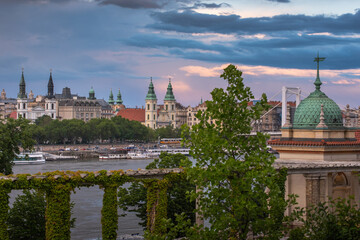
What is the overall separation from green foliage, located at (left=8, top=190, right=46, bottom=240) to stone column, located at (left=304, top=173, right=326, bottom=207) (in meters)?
11.4

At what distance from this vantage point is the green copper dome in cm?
2670

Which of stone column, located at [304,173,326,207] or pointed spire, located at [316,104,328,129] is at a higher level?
pointed spire, located at [316,104,328,129]

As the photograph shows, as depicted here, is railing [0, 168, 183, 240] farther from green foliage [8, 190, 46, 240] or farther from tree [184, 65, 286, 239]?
tree [184, 65, 286, 239]

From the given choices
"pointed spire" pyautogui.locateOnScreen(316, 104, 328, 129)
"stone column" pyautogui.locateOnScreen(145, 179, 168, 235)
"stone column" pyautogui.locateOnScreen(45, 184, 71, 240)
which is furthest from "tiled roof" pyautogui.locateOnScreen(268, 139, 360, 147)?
"stone column" pyautogui.locateOnScreen(45, 184, 71, 240)

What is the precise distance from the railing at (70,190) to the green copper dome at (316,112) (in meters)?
5.43

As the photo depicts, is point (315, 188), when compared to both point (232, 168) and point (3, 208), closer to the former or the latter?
point (3, 208)

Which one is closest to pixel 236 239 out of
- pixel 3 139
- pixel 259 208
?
pixel 259 208

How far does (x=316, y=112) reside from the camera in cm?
2670

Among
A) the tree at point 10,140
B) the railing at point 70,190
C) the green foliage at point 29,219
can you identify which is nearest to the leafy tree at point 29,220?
the green foliage at point 29,219

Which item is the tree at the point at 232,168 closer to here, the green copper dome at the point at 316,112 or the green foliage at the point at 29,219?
the green copper dome at the point at 316,112

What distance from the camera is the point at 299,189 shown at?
27.2 meters

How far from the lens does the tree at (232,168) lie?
49.6 ft

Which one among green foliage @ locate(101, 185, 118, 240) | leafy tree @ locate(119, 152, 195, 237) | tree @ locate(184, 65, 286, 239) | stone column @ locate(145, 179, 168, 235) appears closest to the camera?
tree @ locate(184, 65, 286, 239)

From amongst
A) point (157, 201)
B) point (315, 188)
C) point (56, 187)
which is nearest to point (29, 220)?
point (56, 187)
